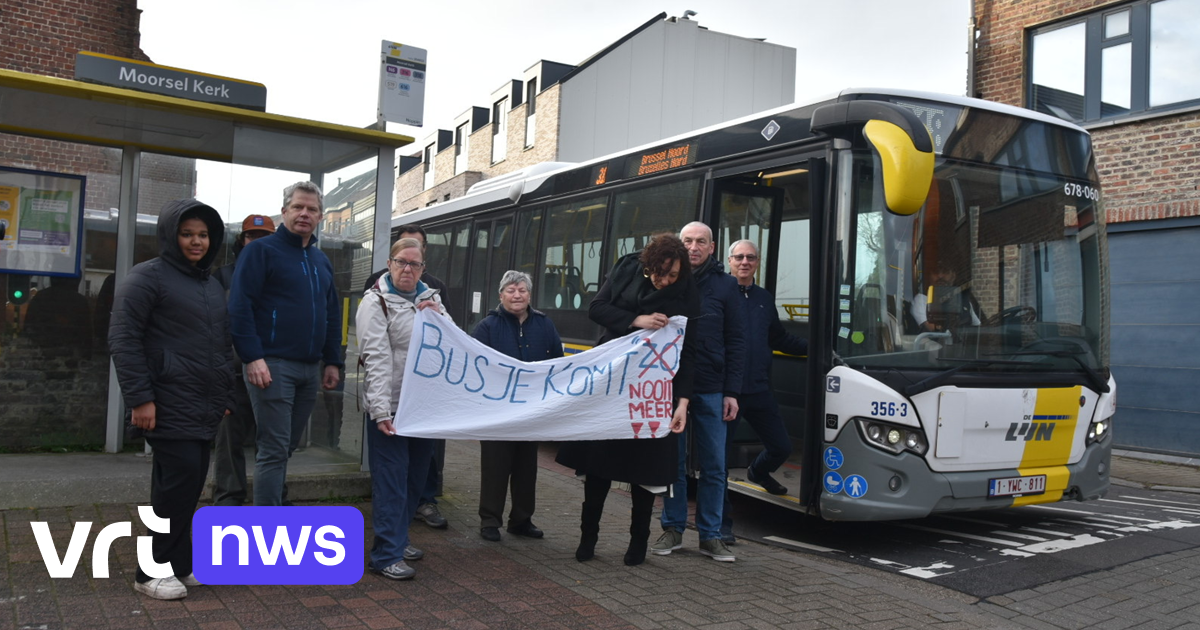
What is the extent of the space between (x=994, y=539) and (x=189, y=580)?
5.35 meters

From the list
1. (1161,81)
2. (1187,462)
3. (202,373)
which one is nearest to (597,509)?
(202,373)

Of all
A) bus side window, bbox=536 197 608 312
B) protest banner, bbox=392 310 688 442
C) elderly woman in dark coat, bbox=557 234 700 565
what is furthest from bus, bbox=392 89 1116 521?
bus side window, bbox=536 197 608 312

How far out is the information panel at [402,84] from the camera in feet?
22.7

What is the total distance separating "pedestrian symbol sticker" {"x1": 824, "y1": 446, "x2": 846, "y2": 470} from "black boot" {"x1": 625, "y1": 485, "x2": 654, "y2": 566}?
1420 mm

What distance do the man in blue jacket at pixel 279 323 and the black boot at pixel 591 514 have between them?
1703 mm

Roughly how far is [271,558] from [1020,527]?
5521 millimetres

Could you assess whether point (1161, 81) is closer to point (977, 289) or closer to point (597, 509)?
point (977, 289)

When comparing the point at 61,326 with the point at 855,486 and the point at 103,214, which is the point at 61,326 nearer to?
the point at 103,214

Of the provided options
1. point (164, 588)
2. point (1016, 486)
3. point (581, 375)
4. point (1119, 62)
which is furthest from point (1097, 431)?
point (1119, 62)

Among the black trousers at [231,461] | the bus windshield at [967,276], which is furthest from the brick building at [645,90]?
the black trousers at [231,461]

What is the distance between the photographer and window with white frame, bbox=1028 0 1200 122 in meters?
12.9

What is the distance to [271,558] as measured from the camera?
16.2ft

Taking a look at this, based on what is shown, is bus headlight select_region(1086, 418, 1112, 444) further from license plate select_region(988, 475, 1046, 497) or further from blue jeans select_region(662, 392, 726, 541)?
blue jeans select_region(662, 392, 726, 541)

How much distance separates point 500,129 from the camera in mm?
38750
